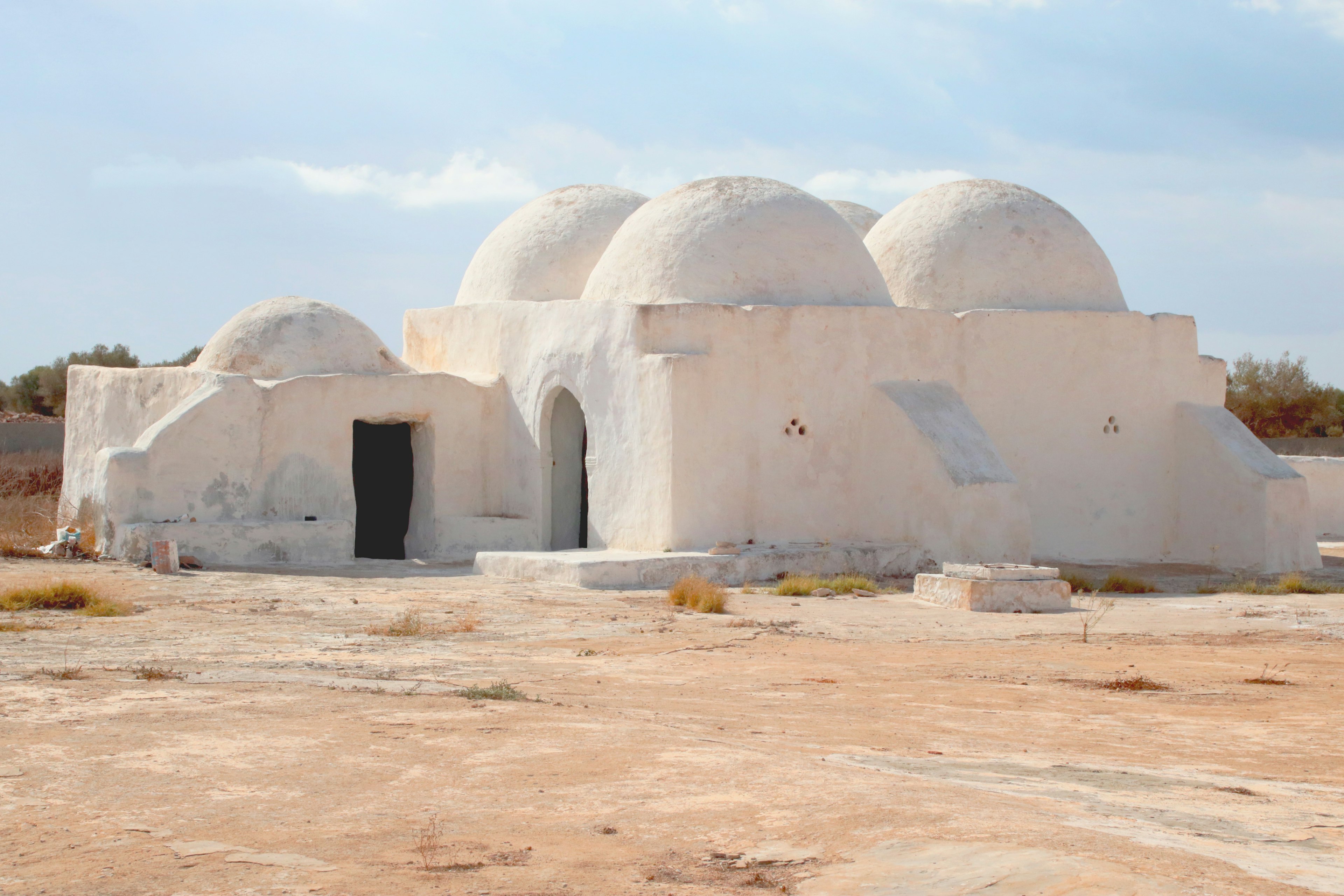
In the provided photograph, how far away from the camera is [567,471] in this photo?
15.3 metres

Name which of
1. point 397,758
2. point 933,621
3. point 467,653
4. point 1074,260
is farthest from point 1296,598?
point 397,758

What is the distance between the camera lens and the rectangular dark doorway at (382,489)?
53.9 ft

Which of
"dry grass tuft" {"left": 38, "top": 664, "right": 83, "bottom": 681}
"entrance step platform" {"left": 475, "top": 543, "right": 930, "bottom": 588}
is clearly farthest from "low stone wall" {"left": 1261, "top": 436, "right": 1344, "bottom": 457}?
"dry grass tuft" {"left": 38, "top": 664, "right": 83, "bottom": 681}

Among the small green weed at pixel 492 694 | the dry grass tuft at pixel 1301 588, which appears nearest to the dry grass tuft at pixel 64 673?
the small green weed at pixel 492 694

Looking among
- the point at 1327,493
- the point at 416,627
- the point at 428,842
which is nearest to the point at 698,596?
the point at 416,627

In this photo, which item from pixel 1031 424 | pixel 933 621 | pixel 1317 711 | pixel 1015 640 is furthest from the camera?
pixel 1031 424

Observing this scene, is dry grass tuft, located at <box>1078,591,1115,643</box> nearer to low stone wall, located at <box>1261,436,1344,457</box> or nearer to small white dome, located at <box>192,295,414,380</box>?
small white dome, located at <box>192,295,414,380</box>

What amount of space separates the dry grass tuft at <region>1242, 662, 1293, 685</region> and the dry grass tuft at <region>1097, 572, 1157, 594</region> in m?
4.41

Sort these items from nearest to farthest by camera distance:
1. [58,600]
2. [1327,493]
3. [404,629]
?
[404,629]
[58,600]
[1327,493]

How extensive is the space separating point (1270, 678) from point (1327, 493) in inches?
553

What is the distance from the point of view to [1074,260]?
15234mm

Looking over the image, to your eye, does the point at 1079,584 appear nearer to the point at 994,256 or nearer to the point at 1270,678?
the point at 994,256

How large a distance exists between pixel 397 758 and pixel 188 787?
0.71 m

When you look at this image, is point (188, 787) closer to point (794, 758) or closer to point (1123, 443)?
point (794, 758)
